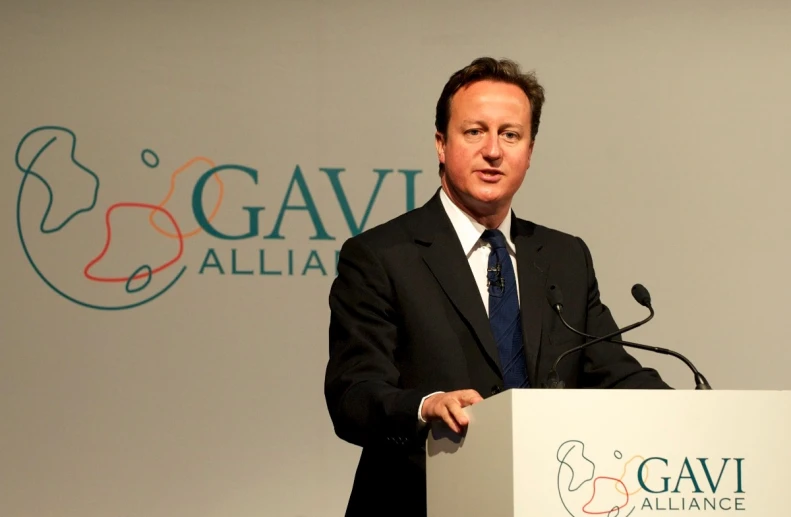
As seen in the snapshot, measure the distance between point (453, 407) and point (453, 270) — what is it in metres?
0.60

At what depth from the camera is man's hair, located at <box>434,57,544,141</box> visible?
8.55 ft

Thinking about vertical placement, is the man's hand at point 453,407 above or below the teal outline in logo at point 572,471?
above

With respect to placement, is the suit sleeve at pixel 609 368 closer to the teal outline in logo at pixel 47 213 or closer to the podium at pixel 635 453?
the podium at pixel 635 453

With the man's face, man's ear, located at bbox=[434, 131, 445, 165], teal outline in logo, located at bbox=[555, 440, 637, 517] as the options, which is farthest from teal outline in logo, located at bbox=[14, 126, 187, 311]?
teal outline in logo, located at bbox=[555, 440, 637, 517]

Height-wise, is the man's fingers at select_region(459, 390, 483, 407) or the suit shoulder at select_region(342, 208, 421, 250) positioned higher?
the suit shoulder at select_region(342, 208, 421, 250)

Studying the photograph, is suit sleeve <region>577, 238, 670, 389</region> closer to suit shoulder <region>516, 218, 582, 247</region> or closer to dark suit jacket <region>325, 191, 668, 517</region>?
dark suit jacket <region>325, 191, 668, 517</region>

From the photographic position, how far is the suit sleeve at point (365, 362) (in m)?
2.09

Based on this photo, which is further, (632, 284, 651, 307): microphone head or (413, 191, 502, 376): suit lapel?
(413, 191, 502, 376): suit lapel

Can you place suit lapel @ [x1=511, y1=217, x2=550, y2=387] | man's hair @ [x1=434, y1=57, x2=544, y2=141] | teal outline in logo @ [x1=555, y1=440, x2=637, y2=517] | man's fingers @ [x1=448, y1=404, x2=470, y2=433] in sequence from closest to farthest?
teal outline in logo @ [x1=555, y1=440, x2=637, y2=517] → man's fingers @ [x1=448, y1=404, x2=470, y2=433] → suit lapel @ [x1=511, y1=217, x2=550, y2=387] → man's hair @ [x1=434, y1=57, x2=544, y2=141]

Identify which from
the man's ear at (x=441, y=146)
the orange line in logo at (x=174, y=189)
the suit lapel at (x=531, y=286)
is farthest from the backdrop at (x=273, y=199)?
the suit lapel at (x=531, y=286)

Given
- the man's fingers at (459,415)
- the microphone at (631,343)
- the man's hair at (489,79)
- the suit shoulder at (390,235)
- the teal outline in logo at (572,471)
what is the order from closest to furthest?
the teal outline in logo at (572,471) < the man's fingers at (459,415) < the microphone at (631,343) < the suit shoulder at (390,235) < the man's hair at (489,79)

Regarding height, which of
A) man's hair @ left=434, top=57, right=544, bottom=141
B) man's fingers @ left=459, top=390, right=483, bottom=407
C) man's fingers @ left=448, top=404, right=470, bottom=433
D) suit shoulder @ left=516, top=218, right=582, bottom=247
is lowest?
man's fingers @ left=448, top=404, right=470, bottom=433

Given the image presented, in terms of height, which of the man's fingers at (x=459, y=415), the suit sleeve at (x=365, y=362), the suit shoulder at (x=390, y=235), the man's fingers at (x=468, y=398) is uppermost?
the suit shoulder at (x=390, y=235)

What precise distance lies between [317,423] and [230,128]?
1.01 m
